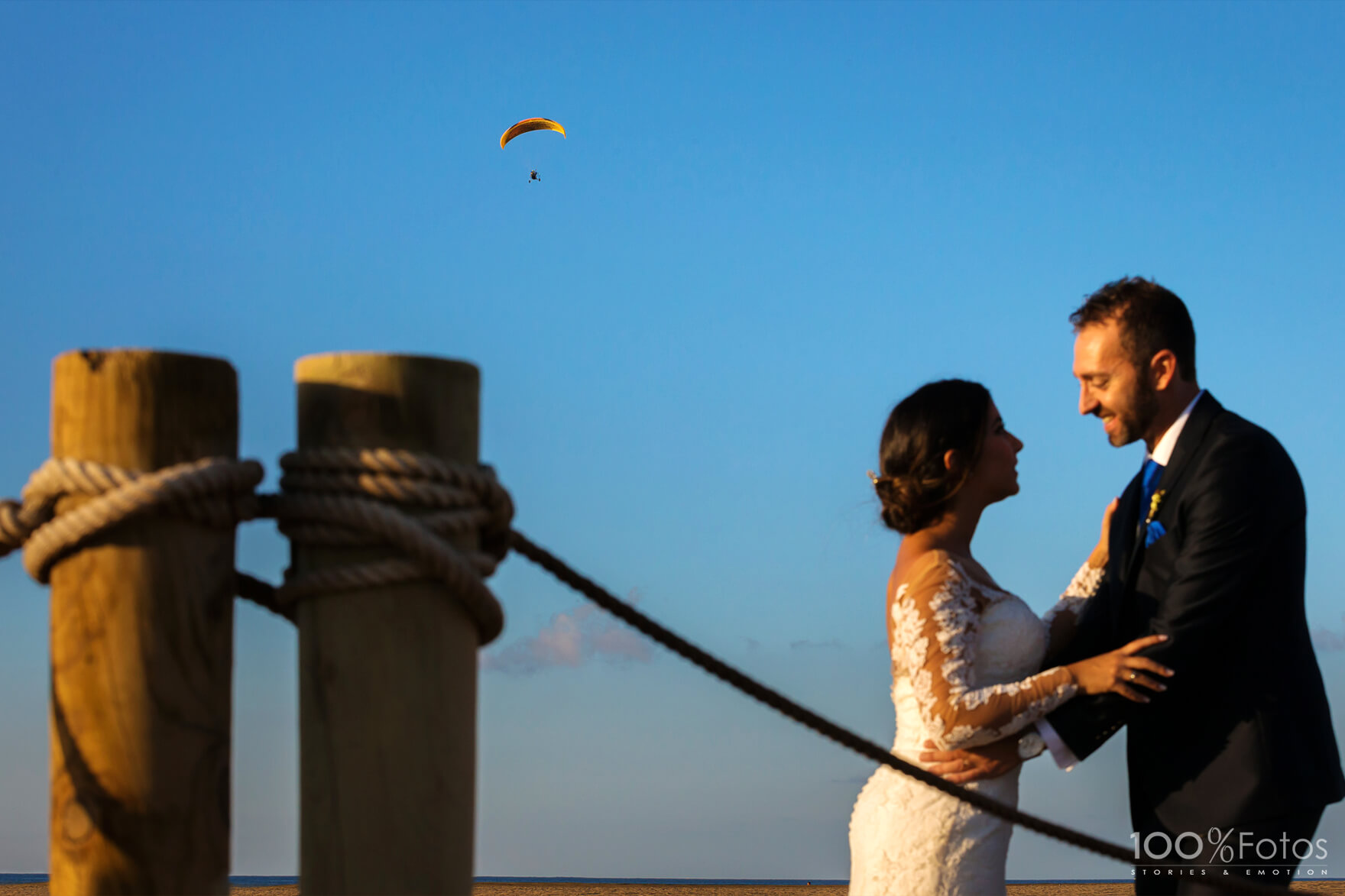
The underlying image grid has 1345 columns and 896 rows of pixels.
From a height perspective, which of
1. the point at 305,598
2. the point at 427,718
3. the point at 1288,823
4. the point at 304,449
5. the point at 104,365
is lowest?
the point at 1288,823

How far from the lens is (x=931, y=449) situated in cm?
337

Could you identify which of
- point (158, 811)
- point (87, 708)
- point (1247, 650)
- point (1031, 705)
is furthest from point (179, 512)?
point (1247, 650)

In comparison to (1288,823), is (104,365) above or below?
above

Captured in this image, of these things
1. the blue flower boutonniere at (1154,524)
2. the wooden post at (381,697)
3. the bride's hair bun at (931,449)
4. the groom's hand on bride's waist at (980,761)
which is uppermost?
the bride's hair bun at (931,449)

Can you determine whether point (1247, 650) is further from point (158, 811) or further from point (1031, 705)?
point (158, 811)

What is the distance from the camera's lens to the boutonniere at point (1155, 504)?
132 inches

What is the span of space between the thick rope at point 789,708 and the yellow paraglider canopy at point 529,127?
66.8 feet

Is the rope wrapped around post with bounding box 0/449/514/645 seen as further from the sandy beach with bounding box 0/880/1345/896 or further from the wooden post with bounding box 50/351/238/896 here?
the sandy beach with bounding box 0/880/1345/896

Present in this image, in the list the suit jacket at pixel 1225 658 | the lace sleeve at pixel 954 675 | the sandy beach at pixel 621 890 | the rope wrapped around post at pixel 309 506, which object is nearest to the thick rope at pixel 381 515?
the rope wrapped around post at pixel 309 506

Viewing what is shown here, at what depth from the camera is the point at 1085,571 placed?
378cm

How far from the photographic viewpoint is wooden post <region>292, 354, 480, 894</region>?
4.93 ft

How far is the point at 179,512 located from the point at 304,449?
190mm

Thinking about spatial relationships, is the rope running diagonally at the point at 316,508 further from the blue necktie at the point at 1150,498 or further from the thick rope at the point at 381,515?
the blue necktie at the point at 1150,498

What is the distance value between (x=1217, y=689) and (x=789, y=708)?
5.75 feet
